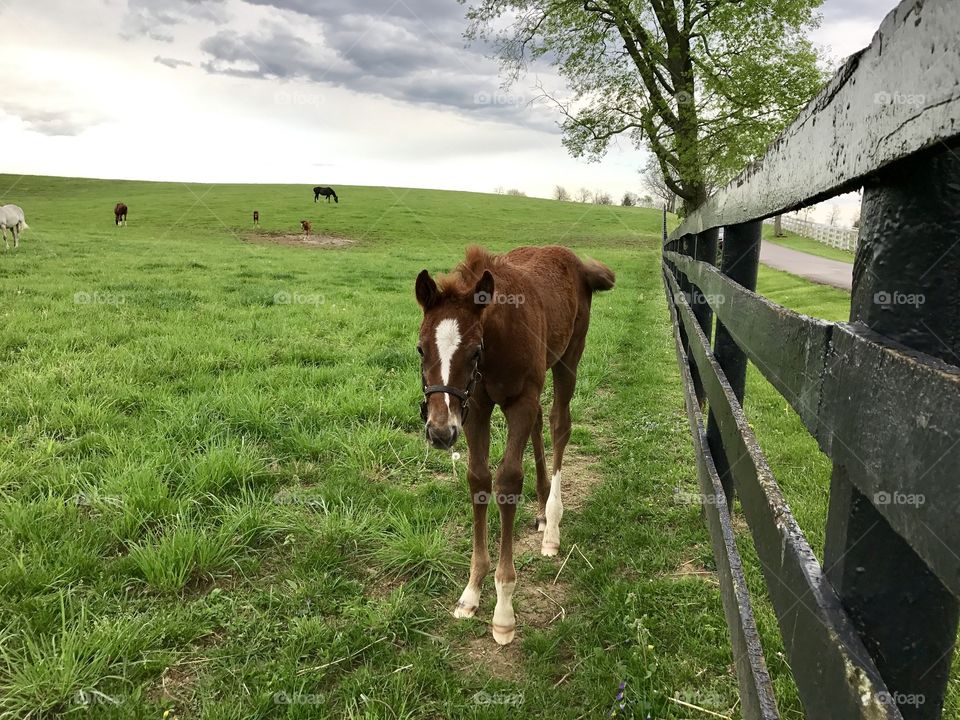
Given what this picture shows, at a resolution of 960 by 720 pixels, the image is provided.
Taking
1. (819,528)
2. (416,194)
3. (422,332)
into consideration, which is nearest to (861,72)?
(422,332)

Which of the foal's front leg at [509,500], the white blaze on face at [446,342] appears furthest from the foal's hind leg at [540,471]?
the white blaze on face at [446,342]

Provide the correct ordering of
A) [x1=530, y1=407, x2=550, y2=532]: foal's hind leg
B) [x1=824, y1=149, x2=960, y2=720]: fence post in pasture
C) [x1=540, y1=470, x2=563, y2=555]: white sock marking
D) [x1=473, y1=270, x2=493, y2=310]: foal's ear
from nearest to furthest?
1. [x1=824, y1=149, x2=960, y2=720]: fence post in pasture
2. [x1=473, y1=270, x2=493, y2=310]: foal's ear
3. [x1=540, y1=470, x2=563, y2=555]: white sock marking
4. [x1=530, y1=407, x2=550, y2=532]: foal's hind leg

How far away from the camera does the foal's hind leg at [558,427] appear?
3.58m

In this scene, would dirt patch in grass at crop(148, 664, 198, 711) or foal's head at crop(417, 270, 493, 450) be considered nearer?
dirt patch in grass at crop(148, 664, 198, 711)

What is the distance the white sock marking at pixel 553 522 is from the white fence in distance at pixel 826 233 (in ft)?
82.4

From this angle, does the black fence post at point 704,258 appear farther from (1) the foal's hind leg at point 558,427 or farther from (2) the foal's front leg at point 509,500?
(2) the foal's front leg at point 509,500

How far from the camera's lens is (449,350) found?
2582 mm

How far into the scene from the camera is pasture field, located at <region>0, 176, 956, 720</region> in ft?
7.92

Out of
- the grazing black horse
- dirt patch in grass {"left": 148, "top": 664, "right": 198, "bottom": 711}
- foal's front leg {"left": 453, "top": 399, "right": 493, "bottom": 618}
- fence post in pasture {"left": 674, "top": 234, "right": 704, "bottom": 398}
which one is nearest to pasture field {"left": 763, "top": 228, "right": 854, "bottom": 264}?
fence post in pasture {"left": 674, "top": 234, "right": 704, "bottom": 398}

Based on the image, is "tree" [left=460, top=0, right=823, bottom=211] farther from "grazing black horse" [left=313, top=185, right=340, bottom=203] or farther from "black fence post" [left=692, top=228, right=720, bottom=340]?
"grazing black horse" [left=313, top=185, right=340, bottom=203]

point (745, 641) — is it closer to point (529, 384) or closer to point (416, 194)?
point (529, 384)

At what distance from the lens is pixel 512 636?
2.85 m

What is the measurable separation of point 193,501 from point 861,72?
3.73 metres

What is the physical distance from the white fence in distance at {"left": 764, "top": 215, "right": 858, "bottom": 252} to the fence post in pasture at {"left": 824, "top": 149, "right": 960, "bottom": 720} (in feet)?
88.8
